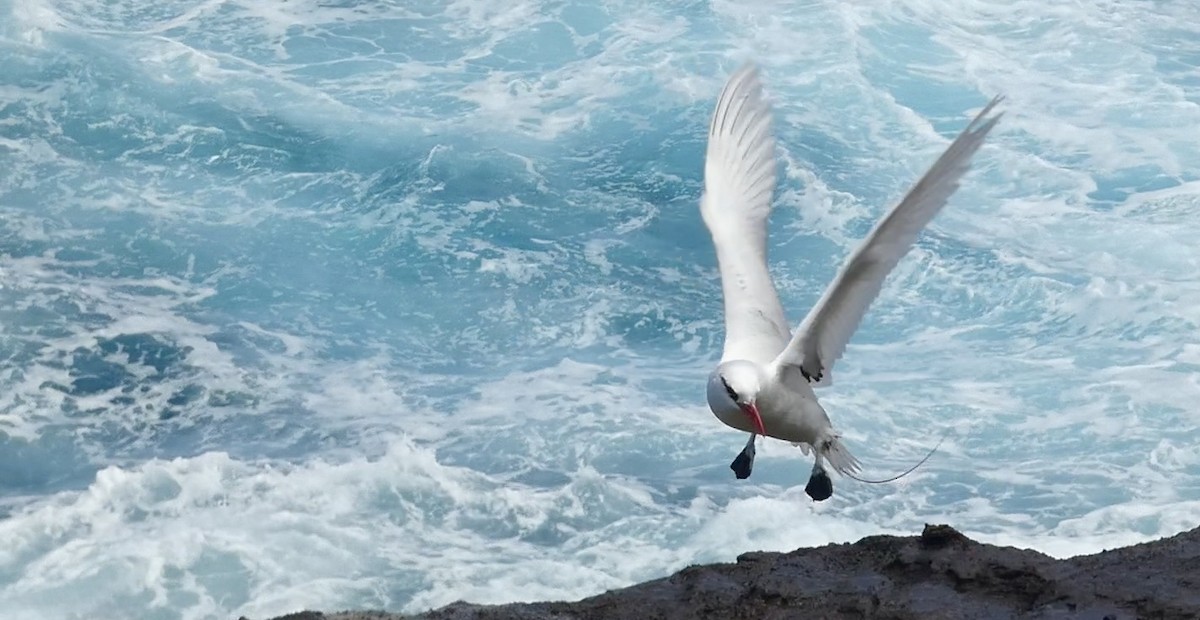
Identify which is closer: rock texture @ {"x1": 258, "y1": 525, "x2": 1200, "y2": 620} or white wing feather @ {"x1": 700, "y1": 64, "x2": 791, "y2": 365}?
rock texture @ {"x1": 258, "y1": 525, "x2": 1200, "y2": 620}

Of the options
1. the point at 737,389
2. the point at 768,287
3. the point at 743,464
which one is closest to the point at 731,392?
the point at 737,389

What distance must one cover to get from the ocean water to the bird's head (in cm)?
381

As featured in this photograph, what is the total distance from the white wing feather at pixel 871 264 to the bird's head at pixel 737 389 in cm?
31

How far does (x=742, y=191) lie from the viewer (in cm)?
637

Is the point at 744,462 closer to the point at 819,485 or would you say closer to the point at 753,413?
the point at 819,485

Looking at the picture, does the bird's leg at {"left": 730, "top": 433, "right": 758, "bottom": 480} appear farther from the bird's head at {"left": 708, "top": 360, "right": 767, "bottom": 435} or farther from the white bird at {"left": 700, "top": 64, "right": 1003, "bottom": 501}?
the bird's head at {"left": 708, "top": 360, "right": 767, "bottom": 435}

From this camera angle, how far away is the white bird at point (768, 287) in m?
5.00

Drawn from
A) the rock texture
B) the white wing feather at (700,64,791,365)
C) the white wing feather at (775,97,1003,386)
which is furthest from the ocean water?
the rock texture

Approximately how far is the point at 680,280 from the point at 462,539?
452cm

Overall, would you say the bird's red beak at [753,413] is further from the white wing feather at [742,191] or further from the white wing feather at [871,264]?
the white wing feather at [742,191]

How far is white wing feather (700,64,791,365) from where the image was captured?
6047mm

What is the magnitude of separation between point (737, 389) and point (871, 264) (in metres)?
0.64

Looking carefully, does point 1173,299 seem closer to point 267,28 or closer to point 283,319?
point 283,319

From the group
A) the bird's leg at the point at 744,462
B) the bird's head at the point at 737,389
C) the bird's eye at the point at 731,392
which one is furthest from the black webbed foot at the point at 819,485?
the bird's eye at the point at 731,392
